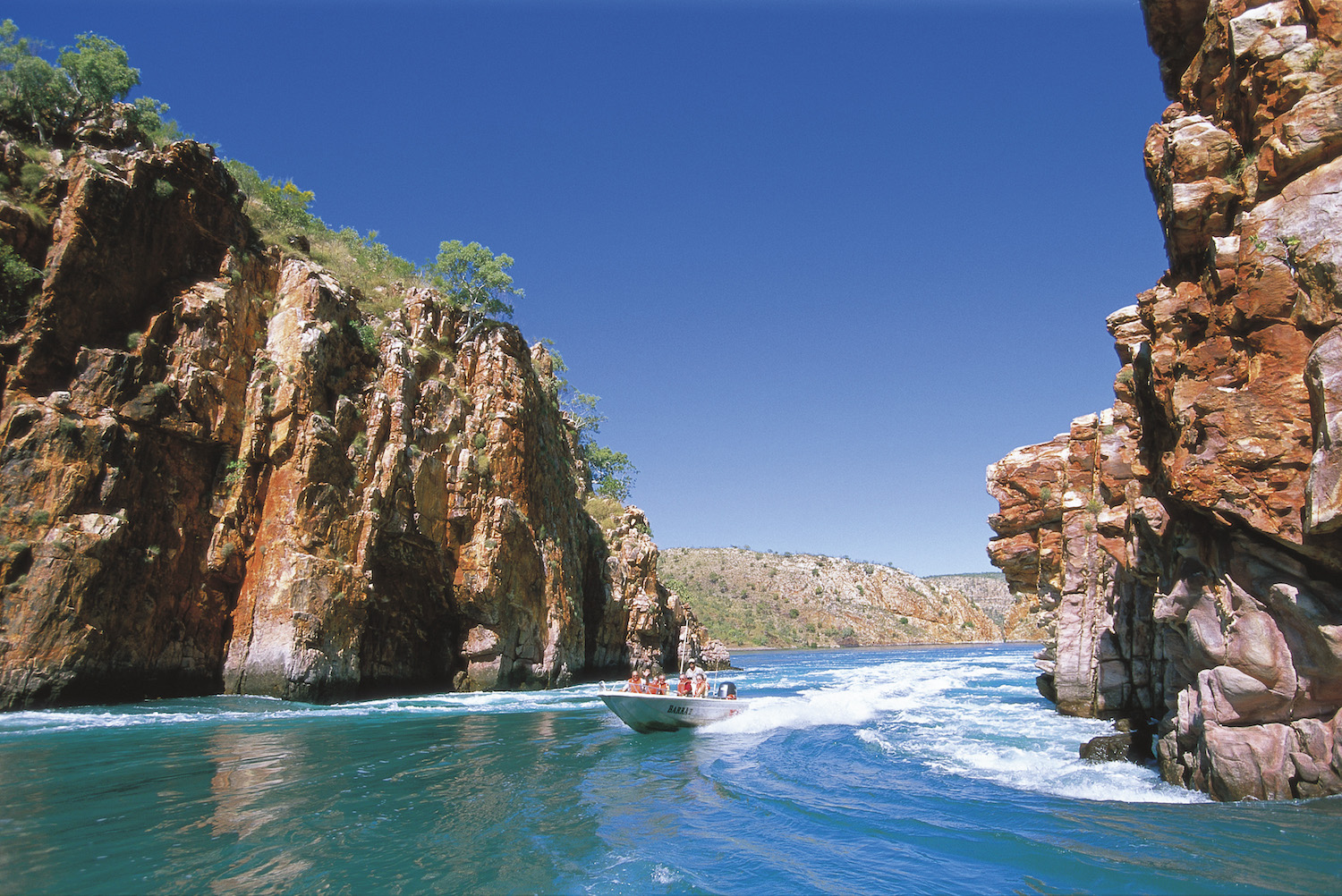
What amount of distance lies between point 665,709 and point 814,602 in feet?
417

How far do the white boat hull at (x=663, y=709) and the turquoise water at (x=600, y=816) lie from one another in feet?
1.66

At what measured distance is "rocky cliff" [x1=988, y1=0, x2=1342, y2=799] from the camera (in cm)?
1093

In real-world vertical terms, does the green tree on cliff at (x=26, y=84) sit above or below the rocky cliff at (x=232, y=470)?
above

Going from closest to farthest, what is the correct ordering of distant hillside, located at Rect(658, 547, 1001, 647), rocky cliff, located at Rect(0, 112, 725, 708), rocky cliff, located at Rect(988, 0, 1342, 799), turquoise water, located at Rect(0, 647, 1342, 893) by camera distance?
turquoise water, located at Rect(0, 647, 1342, 893) → rocky cliff, located at Rect(988, 0, 1342, 799) → rocky cliff, located at Rect(0, 112, 725, 708) → distant hillside, located at Rect(658, 547, 1001, 647)

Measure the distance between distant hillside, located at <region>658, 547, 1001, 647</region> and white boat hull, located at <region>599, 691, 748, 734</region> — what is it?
3961 inches

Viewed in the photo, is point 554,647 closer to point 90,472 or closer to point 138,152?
point 90,472

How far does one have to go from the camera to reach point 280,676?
2709 centimetres

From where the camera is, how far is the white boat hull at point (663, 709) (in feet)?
70.4

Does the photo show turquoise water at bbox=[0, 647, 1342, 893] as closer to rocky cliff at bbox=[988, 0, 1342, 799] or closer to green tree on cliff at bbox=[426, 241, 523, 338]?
rocky cliff at bbox=[988, 0, 1342, 799]

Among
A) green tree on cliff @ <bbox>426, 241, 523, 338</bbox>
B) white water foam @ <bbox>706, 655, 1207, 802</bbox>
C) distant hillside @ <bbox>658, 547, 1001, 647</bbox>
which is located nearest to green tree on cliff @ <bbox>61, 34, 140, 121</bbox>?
green tree on cliff @ <bbox>426, 241, 523, 338</bbox>

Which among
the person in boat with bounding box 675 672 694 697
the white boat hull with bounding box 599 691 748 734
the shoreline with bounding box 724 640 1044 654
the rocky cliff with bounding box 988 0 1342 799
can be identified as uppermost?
the rocky cliff with bounding box 988 0 1342 799

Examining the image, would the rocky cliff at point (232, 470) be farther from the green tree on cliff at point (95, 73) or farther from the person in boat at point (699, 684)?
the person in boat at point (699, 684)

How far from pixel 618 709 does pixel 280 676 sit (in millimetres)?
14404

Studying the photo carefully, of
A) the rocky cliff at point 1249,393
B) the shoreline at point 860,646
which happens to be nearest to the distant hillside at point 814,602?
the shoreline at point 860,646
